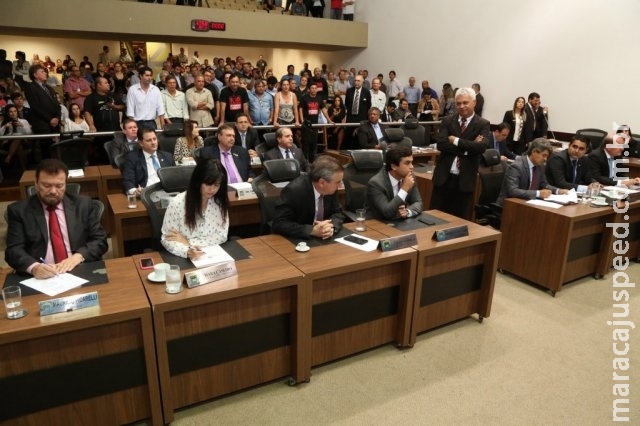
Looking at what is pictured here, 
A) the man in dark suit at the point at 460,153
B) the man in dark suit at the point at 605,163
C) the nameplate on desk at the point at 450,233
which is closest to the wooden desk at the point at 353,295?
the nameplate on desk at the point at 450,233

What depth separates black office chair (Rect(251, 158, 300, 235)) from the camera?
3.31 m

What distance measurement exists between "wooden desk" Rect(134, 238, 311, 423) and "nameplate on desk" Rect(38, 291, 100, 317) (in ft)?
0.78

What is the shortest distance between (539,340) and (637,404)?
668 mm

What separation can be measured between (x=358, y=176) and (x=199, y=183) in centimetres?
177

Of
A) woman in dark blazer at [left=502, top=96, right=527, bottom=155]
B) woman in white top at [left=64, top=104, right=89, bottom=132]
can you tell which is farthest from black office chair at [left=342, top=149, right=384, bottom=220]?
woman in white top at [left=64, top=104, right=89, bottom=132]

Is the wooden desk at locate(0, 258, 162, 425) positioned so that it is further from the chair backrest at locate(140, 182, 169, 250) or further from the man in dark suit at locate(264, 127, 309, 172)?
the man in dark suit at locate(264, 127, 309, 172)

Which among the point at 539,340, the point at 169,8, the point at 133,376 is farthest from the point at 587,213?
the point at 169,8

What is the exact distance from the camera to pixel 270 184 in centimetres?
353

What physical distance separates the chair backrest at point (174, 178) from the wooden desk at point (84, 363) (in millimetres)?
1053

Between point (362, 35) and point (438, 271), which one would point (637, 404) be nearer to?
point (438, 271)

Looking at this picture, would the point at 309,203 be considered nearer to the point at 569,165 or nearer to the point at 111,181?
the point at 111,181

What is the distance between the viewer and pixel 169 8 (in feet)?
33.2

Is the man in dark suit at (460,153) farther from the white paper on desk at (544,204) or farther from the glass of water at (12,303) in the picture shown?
the glass of water at (12,303)

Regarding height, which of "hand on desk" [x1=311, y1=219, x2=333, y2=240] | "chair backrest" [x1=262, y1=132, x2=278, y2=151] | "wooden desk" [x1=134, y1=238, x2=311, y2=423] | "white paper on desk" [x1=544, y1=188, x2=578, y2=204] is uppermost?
"chair backrest" [x1=262, y1=132, x2=278, y2=151]
